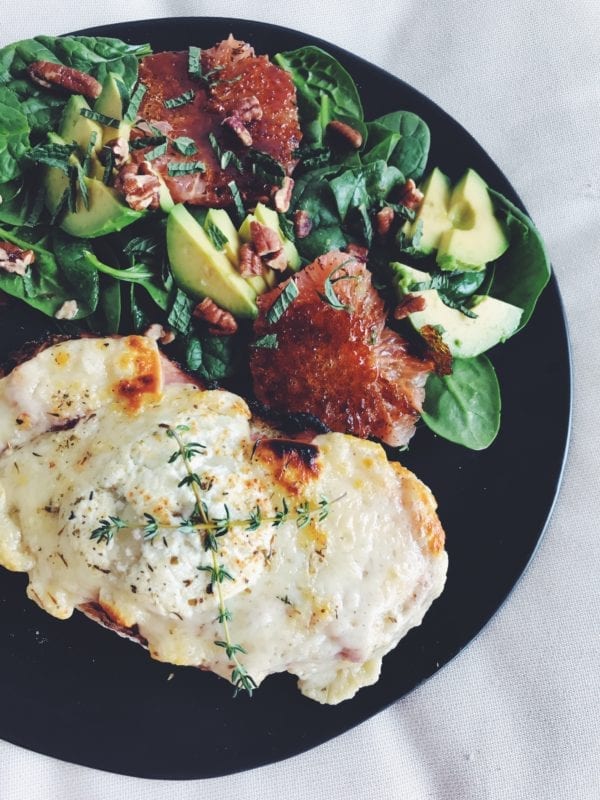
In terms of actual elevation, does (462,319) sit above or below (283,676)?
above

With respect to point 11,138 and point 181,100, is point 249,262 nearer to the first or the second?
point 181,100

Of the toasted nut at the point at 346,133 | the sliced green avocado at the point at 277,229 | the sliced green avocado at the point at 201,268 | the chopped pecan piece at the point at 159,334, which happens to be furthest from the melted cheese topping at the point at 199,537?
the toasted nut at the point at 346,133

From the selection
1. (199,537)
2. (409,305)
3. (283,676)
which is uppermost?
(409,305)

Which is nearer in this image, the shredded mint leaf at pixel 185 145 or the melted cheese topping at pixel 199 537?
the melted cheese topping at pixel 199 537

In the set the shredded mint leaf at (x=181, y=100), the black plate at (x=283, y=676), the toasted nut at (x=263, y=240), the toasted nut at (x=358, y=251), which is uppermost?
the shredded mint leaf at (x=181, y=100)

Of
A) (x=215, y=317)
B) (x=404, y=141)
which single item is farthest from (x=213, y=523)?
(x=404, y=141)

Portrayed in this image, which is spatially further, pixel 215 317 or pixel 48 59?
pixel 48 59

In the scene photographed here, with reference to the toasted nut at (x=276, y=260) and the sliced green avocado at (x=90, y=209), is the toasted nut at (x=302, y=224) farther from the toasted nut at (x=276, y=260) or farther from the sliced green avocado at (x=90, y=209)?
the sliced green avocado at (x=90, y=209)
